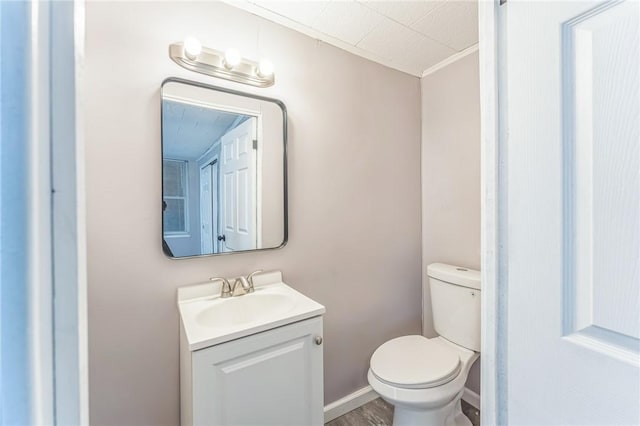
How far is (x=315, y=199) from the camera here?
1.55m

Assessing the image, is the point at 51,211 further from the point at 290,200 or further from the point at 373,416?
the point at 373,416

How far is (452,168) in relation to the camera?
1770mm

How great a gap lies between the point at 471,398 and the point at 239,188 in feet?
5.98

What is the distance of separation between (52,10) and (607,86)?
2.46ft

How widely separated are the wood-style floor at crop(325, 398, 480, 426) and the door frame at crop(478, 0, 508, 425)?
1.17 m

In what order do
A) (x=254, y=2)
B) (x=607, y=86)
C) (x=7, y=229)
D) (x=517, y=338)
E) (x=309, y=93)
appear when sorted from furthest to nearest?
(x=309, y=93), (x=254, y=2), (x=517, y=338), (x=607, y=86), (x=7, y=229)

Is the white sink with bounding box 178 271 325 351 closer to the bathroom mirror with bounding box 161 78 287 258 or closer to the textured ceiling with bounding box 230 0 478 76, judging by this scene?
the bathroom mirror with bounding box 161 78 287 258

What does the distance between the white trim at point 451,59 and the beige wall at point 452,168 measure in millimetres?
21

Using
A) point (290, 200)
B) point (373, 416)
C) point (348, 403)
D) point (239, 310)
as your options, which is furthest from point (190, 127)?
point (373, 416)

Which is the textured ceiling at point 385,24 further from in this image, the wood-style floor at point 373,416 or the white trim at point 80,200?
the wood-style floor at point 373,416

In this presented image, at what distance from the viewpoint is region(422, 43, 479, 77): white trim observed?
64.2 inches

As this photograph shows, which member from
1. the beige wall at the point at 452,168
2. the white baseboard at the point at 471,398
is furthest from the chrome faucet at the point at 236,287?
the white baseboard at the point at 471,398

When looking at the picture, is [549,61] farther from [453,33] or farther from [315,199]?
[453,33]

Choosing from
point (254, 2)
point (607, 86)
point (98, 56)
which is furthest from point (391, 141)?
point (98, 56)
